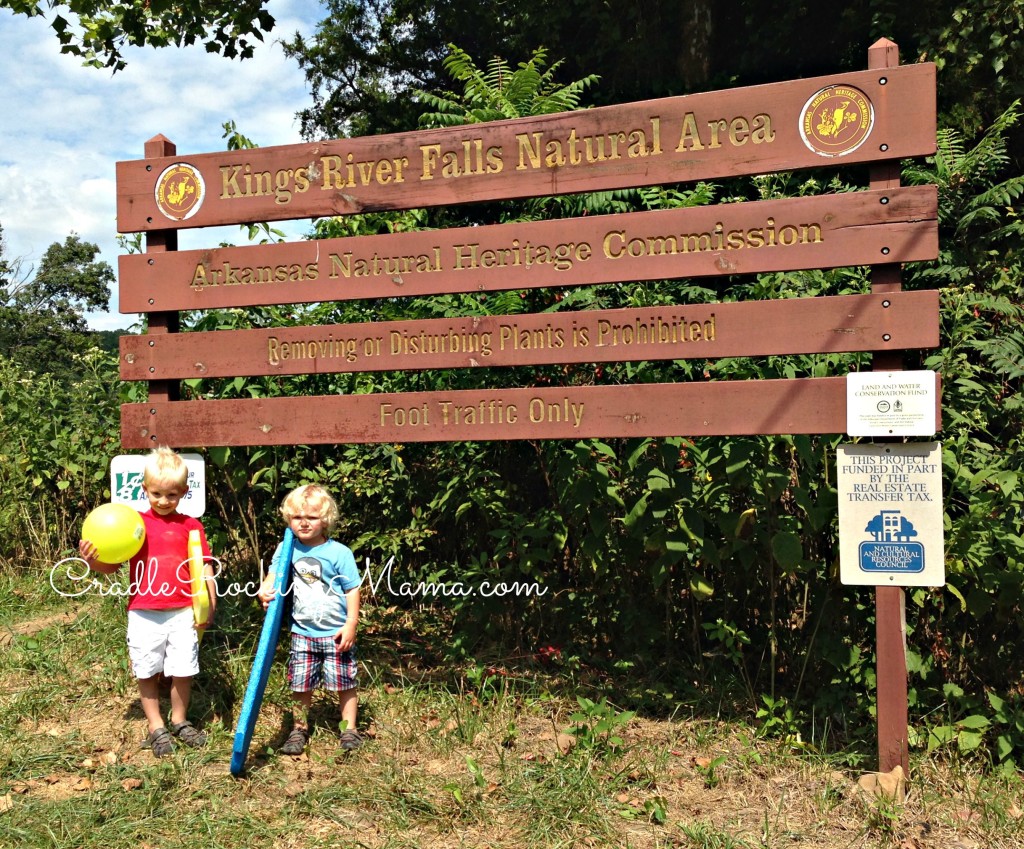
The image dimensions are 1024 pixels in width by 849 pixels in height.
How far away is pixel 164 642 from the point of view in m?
4.39

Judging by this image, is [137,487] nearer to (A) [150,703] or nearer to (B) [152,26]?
(A) [150,703]

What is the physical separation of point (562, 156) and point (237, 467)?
2.75 m

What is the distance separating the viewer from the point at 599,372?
539cm

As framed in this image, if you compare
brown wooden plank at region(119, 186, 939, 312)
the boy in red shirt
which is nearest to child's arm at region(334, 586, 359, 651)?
the boy in red shirt

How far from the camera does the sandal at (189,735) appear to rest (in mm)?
4281

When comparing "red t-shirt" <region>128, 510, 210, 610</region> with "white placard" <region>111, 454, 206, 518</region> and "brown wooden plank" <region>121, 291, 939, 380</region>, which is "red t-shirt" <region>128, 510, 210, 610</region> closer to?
"white placard" <region>111, 454, 206, 518</region>

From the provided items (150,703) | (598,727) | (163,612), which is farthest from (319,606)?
(598,727)

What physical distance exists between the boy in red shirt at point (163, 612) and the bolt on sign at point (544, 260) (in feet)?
1.55

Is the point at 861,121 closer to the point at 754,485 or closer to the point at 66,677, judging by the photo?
the point at 754,485

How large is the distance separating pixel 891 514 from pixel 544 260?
1.92 m

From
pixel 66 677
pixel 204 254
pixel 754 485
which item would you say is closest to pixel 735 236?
pixel 754 485

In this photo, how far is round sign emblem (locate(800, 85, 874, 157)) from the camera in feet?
12.8

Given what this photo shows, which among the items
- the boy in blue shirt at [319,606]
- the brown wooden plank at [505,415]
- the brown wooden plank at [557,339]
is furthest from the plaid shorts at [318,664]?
the brown wooden plank at [557,339]

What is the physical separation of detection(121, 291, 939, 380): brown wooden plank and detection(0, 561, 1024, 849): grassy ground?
1.66m
